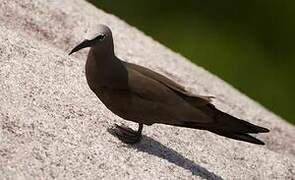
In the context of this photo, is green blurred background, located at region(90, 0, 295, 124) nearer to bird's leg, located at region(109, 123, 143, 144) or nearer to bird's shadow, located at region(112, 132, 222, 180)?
bird's shadow, located at region(112, 132, 222, 180)

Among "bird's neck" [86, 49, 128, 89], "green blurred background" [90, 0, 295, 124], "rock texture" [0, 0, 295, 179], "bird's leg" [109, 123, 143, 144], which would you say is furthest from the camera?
"green blurred background" [90, 0, 295, 124]

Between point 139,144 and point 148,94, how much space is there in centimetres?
48

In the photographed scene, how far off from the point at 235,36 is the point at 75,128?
6286 millimetres

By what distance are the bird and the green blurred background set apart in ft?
16.9

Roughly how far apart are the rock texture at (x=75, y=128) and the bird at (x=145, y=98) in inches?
8.3

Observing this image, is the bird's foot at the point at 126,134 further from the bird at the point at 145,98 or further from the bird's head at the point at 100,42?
the bird's head at the point at 100,42

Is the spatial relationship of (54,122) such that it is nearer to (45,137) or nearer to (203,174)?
(45,137)

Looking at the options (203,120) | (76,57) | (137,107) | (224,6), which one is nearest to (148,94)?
(137,107)

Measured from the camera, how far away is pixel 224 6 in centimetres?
1091

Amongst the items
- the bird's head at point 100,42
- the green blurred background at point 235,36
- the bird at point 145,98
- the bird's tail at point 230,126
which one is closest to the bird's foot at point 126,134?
the bird at point 145,98

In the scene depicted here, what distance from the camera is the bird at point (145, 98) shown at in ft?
14.3

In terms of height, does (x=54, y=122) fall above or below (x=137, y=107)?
below

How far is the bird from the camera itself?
14.3ft

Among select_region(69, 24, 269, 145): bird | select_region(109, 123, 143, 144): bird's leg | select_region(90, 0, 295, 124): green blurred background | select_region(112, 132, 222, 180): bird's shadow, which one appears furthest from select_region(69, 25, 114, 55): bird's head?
select_region(90, 0, 295, 124): green blurred background
